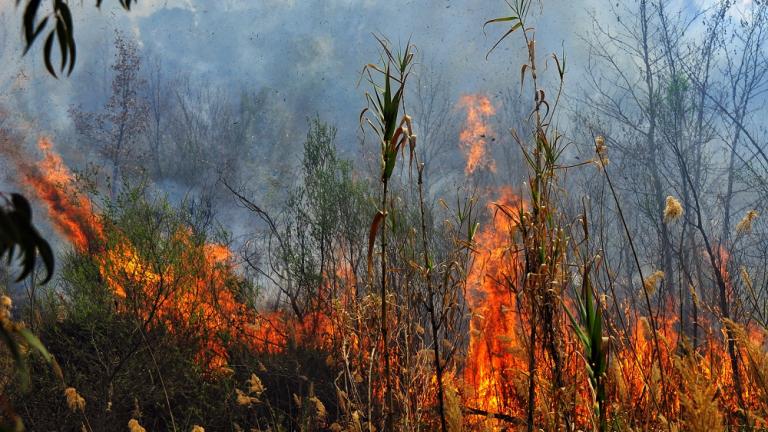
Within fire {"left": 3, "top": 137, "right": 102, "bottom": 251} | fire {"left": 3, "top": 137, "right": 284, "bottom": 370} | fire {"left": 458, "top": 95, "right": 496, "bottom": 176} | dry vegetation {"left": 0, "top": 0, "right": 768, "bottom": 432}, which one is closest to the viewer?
dry vegetation {"left": 0, "top": 0, "right": 768, "bottom": 432}

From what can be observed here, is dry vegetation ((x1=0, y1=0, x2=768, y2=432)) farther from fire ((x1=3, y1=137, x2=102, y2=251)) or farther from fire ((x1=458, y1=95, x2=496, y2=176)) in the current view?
fire ((x1=458, y1=95, x2=496, y2=176))

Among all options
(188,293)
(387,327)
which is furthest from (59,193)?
(387,327)

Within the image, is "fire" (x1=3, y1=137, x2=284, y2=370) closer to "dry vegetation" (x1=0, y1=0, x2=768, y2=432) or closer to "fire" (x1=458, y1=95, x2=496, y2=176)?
"dry vegetation" (x1=0, y1=0, x2=768, y2=432)

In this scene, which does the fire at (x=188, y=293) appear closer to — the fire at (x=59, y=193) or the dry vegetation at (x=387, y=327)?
the dry vegetation at (x=387, y=327)

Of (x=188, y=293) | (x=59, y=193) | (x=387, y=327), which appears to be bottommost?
(x=387, y=327)

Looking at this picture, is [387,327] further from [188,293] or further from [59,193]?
[59,193]

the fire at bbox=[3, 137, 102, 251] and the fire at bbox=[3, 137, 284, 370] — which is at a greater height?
the fire at bbox=[3, 137, 102, 251]

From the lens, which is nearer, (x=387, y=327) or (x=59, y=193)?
(x=387, y=327)

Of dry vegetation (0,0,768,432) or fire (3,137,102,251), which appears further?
fire (3,137,102,251)

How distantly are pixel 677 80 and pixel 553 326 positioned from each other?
14176 millimetres

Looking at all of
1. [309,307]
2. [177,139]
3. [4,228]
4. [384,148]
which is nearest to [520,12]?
[384,148]

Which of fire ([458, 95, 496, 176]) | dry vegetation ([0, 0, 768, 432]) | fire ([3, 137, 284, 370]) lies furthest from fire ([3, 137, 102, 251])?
fire ([458, 95, 496, 176])

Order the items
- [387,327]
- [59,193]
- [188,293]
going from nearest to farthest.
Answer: [387,327], [188,293], [59,193]

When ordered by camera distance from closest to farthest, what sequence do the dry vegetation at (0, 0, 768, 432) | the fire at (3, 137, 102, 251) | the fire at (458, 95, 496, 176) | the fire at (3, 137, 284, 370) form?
the dry vegetation at (0, 0, 768, 432)
the fire at (3, 137, 284, 370)
the fire at (3, 137, 102, 251)
the fire at (458, 95, 496, 176)
